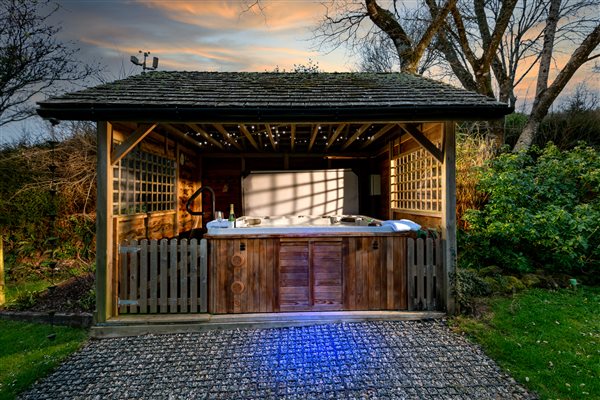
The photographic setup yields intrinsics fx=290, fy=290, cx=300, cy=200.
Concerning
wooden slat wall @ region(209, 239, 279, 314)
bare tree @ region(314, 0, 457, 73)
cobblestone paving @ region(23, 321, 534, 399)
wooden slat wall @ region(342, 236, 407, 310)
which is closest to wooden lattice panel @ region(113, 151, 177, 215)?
wooden slat wall @ region(209, 239, 279, 314)

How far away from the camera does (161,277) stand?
138 inches

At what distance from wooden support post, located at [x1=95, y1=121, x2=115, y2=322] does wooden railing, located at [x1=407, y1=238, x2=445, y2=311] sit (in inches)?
142

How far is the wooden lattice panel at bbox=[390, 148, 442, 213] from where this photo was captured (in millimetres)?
4273

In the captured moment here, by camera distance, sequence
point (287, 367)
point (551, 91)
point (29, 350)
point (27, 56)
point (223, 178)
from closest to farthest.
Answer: point (287, 367) < point (29, 350) < point (27, 56) < point (223, 178) < point (551, 91)

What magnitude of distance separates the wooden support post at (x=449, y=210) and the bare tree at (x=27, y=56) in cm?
841

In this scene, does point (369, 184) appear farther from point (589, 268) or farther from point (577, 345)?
point (577, 345)

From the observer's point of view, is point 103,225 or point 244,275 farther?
point 244,275


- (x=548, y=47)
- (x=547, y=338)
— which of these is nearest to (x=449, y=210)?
(x=547, y=338)

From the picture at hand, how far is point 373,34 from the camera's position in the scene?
10430mm

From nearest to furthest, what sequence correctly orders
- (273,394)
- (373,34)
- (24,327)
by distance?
(273,394), (24,327), (373,34)

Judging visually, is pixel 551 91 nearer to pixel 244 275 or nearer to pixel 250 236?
pixel 250 236

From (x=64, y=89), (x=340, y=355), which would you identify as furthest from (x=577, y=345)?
(x=64, y=89)

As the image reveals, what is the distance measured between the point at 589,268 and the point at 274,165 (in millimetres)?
6535

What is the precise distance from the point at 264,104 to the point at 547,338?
157 inches
